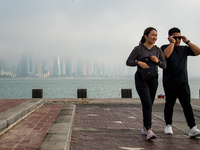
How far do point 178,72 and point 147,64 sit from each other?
1.96 ft

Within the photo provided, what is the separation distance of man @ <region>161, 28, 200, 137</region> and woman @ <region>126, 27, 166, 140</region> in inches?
8.5

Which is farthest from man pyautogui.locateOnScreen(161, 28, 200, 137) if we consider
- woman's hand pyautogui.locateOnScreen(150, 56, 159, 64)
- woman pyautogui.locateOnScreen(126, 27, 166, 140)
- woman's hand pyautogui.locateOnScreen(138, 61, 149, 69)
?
woman's hand pyautogui.locateOnScreen(138, 61, 149, 69)

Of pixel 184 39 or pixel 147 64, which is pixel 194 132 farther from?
pixel 184 39

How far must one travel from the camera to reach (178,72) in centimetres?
367

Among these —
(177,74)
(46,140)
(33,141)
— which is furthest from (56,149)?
(177,74)

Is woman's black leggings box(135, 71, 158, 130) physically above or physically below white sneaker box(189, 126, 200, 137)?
above

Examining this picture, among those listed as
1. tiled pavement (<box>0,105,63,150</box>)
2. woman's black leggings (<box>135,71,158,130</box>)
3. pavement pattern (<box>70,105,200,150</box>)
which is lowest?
pavement pattern (<box>70,105,200,150</box>)

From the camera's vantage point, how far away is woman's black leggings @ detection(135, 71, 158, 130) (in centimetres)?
351

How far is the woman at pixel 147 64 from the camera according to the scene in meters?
3.51

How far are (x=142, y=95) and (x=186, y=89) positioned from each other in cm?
81

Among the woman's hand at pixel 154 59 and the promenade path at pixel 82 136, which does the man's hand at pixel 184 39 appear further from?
the promenade path at pixel 82 136

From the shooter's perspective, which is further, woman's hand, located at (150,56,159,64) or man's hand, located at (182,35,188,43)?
man's hand, located at (182,35,188,43)

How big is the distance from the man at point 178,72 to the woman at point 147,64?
216 mm

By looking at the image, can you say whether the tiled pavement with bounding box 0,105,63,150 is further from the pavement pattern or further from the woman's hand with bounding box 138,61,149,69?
the woman's hand with bounding box 138,61,149,69
